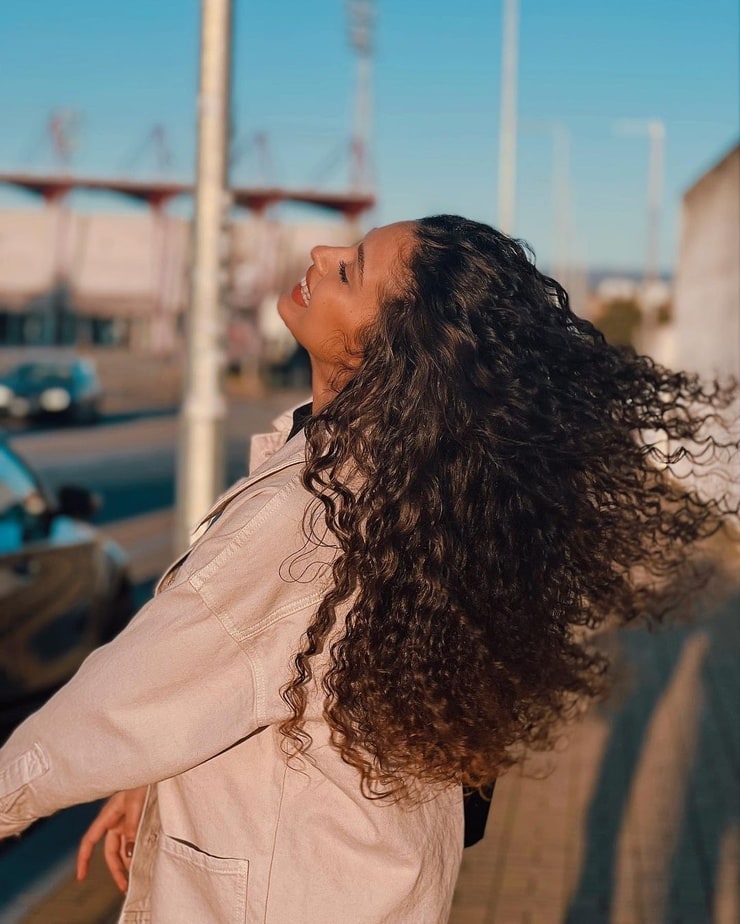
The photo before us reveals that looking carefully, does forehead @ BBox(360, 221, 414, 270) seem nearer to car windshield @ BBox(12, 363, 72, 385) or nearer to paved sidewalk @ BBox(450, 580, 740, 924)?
paved sidewalk @ BBox(450, 580, 740, 924)

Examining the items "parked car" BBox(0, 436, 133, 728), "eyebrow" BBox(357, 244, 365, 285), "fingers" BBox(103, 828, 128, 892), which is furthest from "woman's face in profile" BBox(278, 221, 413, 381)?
"parked car" BBox(0, 436, 133, 728)

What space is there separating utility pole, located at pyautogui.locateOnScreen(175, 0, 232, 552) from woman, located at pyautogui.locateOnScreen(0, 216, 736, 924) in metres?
5.04

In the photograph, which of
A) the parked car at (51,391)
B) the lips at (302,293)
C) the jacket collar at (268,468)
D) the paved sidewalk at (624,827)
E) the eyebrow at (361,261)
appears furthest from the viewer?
the parked car at (51,391)

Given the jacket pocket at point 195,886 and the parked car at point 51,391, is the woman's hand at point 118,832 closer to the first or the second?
the jacket pocket at point 195,886

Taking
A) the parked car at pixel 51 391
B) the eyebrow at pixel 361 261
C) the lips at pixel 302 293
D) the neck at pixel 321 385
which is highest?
the eyebrow at pixel 361 261

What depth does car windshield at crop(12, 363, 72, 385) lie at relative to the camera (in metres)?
30.2

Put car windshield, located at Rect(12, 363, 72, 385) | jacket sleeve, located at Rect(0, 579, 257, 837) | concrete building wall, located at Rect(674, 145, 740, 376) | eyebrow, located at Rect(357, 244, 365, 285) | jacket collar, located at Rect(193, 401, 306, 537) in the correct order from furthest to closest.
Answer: car windshield, located at Rect(12, 363, 72, 385) < concrete building wall, located at Rect(674, 145, 740, 376) < eyebrow, located at Rect(357, 244, 365, 285) < jacket collar, located at Rect(193, 401, 306, 537) < jacket sleeve, located at Rect(0, 579, 257, 837)

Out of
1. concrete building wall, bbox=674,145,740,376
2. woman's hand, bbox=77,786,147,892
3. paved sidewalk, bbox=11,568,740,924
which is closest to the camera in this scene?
woman's hand, bbox=77,786,147,892

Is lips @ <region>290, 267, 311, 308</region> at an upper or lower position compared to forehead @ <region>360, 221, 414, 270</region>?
lower

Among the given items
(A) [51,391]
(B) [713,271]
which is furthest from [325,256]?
(A) [51,391]

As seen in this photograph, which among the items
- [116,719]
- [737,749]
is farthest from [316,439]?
[737,749]

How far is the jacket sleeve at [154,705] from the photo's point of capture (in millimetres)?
1682

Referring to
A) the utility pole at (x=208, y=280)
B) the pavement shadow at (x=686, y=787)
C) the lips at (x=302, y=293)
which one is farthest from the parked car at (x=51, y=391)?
the lips at (x=302, y=293)

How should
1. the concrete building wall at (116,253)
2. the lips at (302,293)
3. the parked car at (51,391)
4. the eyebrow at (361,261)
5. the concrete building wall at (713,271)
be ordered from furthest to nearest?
the concrete building wall at (116,253) < the parked car at (51,391) < the concrete building wall at (713,271) < the lips at (302,293) < the eyebrow at (361,261)
